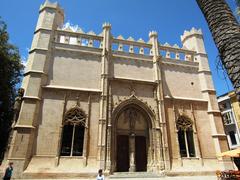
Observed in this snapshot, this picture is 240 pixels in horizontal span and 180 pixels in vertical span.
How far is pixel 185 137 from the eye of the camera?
1619cm

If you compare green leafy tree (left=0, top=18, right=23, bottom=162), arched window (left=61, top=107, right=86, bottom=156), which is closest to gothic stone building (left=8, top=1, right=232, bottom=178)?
arched window (left=61, top=107, right=86, bottom=156)

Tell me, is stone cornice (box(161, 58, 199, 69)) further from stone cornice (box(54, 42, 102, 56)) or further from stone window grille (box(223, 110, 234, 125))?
stone window grille (box(223, 110, 234, 125))

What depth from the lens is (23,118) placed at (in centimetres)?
1304

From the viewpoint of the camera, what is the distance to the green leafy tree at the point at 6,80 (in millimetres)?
15945

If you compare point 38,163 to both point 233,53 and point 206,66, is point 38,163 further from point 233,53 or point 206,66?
point 206,66

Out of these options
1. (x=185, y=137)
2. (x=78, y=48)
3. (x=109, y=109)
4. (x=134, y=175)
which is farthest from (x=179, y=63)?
(x=134, y=175)

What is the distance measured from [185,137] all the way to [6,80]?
15.9 m

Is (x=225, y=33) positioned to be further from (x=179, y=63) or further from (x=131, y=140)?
(x=179, y=63)

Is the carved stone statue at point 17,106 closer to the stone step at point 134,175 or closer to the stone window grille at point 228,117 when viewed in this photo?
the stone step at point 134,175

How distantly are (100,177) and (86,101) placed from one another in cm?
766

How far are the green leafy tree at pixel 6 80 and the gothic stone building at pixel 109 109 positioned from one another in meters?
2.37

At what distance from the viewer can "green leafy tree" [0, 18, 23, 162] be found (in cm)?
1595

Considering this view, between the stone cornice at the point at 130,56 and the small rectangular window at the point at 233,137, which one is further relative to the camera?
the small rectangular window at the point at 233,137

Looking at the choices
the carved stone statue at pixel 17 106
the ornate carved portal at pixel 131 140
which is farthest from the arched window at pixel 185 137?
the carved stone statue at pixel 17 106
